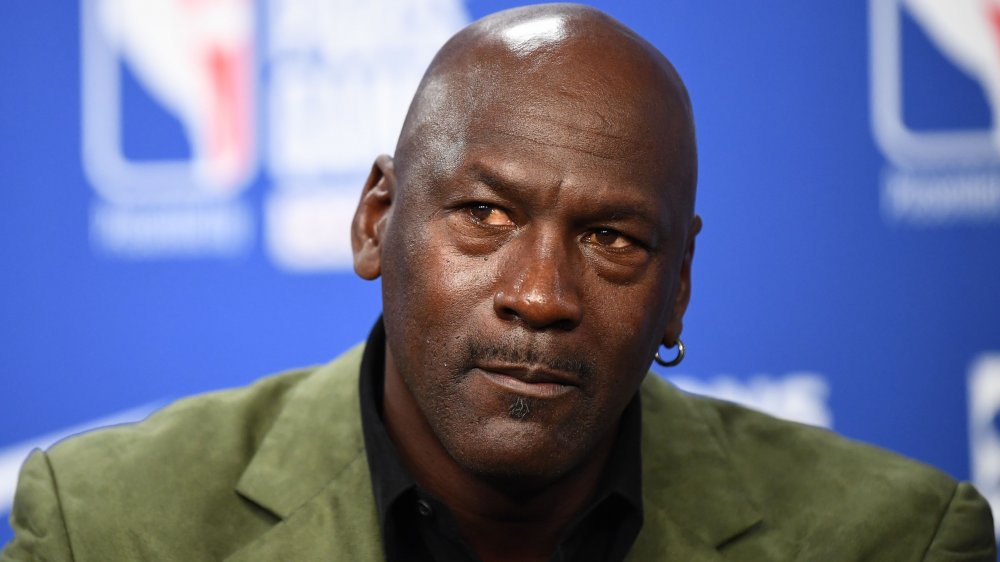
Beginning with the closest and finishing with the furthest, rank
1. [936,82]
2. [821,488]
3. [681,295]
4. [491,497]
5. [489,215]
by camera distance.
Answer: [489,215] → [491,497] → [681,295] → [821,488] → [936,82]

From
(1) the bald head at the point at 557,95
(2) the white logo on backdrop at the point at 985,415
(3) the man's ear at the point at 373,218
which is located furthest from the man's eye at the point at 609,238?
(2) the white logo on backdrop at the point at 985,415

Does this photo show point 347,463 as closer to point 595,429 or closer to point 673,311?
point 595,429

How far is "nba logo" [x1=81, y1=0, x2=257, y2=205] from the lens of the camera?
3.03 metres

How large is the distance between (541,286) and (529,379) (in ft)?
0.43

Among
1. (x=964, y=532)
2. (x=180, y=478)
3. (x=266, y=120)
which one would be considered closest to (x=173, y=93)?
(x=266, y=120)

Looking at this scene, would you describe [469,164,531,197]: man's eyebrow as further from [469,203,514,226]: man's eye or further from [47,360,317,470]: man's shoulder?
[47,360,317,470]: man's shoulder

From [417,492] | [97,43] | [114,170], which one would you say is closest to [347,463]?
[417,492]

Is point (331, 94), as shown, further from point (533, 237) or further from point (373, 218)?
point (533, 237)

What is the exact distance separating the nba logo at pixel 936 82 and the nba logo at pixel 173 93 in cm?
151

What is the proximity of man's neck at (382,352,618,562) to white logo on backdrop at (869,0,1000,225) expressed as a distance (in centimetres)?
132

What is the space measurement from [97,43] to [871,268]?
6.28ft

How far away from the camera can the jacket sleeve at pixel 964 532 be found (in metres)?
2.22

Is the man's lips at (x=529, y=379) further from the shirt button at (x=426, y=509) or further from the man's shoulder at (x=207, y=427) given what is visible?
the man's shoulder at (x=207, y=427)

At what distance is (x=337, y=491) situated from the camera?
2080 millimetres
